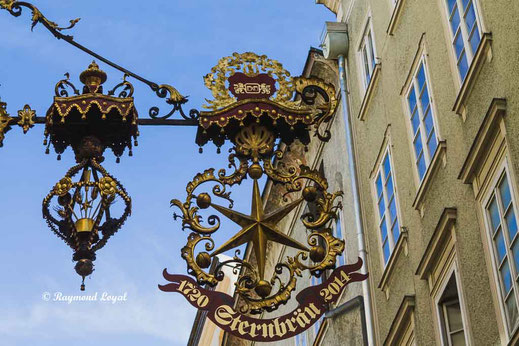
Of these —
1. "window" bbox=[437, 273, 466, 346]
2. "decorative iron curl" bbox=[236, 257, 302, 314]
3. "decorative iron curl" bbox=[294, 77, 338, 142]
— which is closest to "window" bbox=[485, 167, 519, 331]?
"window" bbox=[437, 273, 466, 346]

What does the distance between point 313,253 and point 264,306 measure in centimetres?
62

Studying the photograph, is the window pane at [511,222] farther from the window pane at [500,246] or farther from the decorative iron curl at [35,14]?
the decorative iron curl at [35,14]

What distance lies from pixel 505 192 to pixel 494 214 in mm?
406

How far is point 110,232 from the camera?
9375 millimetres

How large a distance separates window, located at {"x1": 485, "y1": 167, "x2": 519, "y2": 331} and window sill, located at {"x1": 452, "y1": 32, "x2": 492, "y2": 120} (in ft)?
4.72

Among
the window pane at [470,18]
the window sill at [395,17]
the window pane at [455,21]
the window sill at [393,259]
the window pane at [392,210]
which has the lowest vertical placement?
the window sill at [393,259]

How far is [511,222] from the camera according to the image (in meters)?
11.2

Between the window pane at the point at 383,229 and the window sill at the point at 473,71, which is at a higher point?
the window pane at the point at 383,229

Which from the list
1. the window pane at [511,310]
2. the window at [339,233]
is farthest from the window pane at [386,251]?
the window pane at [511,310]

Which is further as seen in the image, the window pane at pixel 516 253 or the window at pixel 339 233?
the window at pixel 339 233

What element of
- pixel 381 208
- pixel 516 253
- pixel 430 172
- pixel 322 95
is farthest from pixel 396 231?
pixel 322 95

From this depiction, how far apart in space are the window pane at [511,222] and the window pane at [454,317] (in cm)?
214

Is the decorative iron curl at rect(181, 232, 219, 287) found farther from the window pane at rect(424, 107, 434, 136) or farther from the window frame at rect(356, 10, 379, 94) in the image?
the window frame at rect(356, 10, 379, 94)

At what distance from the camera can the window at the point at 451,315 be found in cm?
1302
